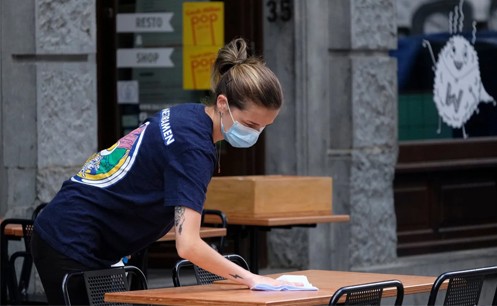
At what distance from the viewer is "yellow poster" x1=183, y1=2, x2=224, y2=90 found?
32.3 feet

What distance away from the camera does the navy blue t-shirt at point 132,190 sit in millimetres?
4629

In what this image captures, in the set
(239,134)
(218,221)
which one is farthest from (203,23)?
(239,134)

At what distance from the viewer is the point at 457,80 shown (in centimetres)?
1131

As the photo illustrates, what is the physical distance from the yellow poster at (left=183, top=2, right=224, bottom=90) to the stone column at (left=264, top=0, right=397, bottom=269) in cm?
49

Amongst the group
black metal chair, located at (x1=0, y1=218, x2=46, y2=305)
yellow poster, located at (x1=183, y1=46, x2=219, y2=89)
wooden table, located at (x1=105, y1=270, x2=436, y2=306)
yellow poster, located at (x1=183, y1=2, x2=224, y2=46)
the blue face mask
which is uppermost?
yellow poster, located at (x1=183, y1=2, x2=224, y2=46)

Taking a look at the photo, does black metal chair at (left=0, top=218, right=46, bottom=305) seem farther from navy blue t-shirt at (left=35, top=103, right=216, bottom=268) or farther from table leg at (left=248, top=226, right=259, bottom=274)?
navy blue t-shirt at (left=35, top=103, right=216, bottom=268)

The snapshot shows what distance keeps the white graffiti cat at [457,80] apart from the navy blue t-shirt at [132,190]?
21.6ft

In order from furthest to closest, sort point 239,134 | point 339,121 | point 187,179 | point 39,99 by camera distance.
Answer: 1. point 339,121
2. point 39,99
3. point 239,134
4. point 187,179

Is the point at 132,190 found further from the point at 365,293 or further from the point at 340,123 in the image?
the point at 340,123

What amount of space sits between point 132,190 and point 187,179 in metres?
0.27

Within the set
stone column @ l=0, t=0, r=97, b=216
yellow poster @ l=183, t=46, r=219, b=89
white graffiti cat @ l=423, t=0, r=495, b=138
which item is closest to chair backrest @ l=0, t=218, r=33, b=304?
stone column @ l=0, t=0, r=97, b=216

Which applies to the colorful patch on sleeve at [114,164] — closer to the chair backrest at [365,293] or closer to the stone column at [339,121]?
the chair backrest at [365,293]

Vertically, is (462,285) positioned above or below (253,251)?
above

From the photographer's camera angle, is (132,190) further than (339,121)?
No
